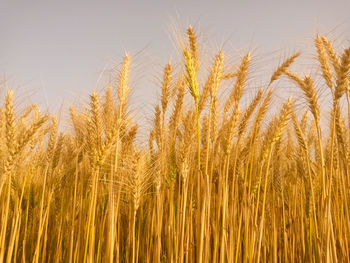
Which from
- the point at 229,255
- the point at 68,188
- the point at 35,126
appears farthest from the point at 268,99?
the point at 68,188

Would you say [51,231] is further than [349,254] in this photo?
Yes

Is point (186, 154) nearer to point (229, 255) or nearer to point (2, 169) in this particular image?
point (229, 255)

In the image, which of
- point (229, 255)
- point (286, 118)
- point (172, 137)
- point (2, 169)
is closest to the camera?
point (2, 169)

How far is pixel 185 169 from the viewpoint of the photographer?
1.85 meters

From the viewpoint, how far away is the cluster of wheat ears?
1.66m

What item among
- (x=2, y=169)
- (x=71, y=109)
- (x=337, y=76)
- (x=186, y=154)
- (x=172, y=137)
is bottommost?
(x=2, y=169)

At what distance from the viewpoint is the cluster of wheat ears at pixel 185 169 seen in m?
1.66

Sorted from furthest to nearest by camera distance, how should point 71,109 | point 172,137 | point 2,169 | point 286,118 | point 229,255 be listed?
point 71,109 < point 172,137 < point 286,118 < point 229,255 < point 2,169

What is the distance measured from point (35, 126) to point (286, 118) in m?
1.49

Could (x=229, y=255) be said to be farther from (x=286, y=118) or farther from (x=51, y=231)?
(x=51, y=231)

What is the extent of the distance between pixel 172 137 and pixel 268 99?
69cm

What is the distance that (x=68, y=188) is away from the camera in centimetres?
A: 275

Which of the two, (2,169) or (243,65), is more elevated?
(243,65)

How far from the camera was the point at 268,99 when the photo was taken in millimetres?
2078
